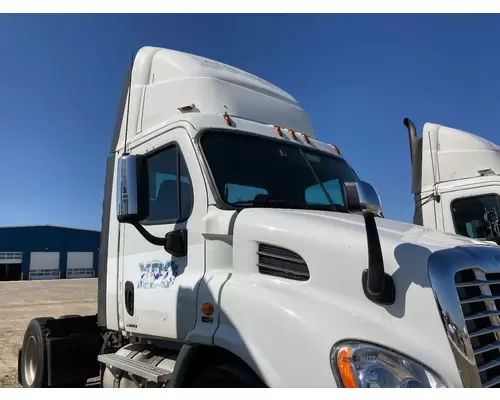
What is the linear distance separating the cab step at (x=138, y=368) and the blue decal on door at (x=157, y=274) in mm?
619

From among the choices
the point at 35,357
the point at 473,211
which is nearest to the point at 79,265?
the point at 35,357

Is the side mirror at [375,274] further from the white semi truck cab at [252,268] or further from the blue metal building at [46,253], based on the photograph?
the blue metal building at [46,253]

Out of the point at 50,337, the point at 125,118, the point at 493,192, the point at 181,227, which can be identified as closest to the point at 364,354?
the point at 181,227

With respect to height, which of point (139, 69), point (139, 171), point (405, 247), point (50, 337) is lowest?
point (50, 337)

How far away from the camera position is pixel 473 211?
20.0 feet

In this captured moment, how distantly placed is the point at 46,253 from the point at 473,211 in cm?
4519

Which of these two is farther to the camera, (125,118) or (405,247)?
(125,118)

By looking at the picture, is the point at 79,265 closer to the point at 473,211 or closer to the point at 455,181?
the point at 455,181

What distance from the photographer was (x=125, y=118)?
4.41 m

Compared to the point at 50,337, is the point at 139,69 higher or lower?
higher

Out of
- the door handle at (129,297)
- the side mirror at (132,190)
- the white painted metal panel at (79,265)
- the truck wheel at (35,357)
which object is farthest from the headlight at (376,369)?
the white painted metal panel at (79,265)

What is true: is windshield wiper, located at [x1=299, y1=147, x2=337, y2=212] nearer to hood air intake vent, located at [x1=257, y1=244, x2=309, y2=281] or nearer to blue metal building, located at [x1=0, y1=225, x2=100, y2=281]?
hood air intake vent, located at [x1=257, y1=244, x2=309, y2=281]
